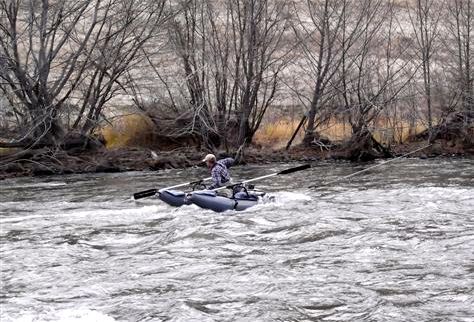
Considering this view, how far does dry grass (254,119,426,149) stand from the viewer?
27.1 meters

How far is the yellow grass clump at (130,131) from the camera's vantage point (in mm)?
27391

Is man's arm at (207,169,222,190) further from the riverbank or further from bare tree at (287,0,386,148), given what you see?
bare tree at (287,0,386,148)

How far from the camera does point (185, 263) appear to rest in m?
9.23

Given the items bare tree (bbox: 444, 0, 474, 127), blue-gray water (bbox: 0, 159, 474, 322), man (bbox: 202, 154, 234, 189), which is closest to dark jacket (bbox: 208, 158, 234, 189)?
man (bbox: 202, 154, 234, 189)

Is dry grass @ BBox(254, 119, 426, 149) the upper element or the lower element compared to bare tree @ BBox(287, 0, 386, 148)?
lower

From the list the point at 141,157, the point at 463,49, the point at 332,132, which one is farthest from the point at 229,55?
the point at 463,49

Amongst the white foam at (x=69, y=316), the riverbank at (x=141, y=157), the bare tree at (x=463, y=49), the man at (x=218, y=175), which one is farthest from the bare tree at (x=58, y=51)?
the white foam at (x=69, y=316)

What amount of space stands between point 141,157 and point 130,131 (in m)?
3.71

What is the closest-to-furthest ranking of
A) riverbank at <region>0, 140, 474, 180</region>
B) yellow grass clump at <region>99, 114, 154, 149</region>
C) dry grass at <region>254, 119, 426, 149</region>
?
riverbank at <region>0, 140, 474, 180</region>
dry grass at <region>254, 119, 426, 149</region>
yellow grass clump at <region>99, 114, 154, 149</region>

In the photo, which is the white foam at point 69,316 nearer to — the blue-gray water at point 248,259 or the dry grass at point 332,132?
the blue-gray water at point 248,259

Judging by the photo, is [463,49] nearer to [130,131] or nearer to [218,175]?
[130,131]

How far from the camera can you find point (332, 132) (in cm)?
2784

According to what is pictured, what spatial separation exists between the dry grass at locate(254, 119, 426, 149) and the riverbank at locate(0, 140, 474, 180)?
0.68 meters

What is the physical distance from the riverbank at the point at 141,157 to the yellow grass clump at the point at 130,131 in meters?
2.07
